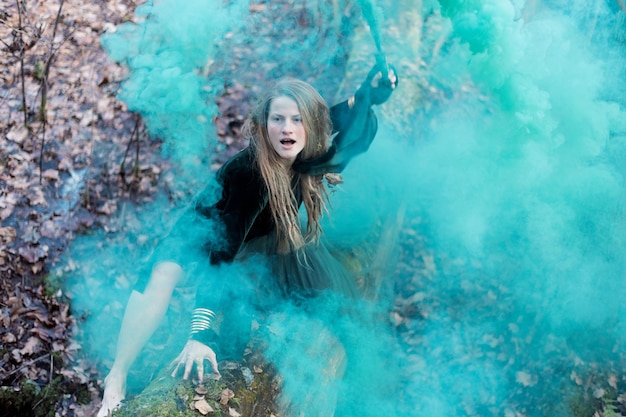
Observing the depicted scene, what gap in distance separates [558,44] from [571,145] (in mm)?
512

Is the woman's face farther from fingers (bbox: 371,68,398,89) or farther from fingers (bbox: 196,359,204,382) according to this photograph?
fingers (bbox: 196,359,204,382)

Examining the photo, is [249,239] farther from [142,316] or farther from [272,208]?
[142,316]

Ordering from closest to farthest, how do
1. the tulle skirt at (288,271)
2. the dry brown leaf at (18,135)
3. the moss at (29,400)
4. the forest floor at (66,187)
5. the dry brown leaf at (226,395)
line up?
the dry brown leaf at (226,395), the tulle skirt at (288,271), the moss at (29,400), the forest floor at (66,187), the dry brown leaf at (18,135)

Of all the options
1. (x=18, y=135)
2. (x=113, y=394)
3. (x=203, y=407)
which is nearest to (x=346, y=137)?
(x=203, y=407)

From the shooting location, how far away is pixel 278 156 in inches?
93.4

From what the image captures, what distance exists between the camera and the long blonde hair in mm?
2336

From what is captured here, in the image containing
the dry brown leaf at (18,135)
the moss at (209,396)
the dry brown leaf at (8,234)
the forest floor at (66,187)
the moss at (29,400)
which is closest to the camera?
the moss at (209,396)

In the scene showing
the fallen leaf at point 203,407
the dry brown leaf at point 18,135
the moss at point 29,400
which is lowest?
the moss at point 29,400

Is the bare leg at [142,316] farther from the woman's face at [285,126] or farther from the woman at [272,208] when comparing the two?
the woman's face at [285,126]

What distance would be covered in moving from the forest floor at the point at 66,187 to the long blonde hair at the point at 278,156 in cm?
111

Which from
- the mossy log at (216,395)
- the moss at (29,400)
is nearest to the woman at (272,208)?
the mossy log at (216,395)

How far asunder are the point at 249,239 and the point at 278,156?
37 centimetres

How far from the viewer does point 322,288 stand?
2434 mm

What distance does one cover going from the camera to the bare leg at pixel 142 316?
6.86 ft
